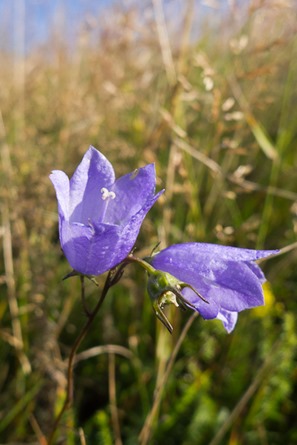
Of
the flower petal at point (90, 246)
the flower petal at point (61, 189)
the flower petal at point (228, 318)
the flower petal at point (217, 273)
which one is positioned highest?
A: the flower petal at point (61, 189)

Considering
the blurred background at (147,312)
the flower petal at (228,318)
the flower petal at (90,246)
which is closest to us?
the flower petal at (90,246)

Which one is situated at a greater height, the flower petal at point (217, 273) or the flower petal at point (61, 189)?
the flower petal at point (61, 189)

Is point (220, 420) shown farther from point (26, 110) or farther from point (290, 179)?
point (26, 110)

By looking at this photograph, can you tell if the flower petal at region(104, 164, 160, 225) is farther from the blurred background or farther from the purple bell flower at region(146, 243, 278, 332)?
the blurred background

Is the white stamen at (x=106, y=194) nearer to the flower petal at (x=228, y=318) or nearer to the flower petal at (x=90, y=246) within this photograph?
the flower petal at (x=90, y=246)

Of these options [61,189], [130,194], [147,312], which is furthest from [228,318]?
[147,312]

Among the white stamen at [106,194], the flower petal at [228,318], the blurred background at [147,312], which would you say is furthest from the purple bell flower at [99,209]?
the blurred background at [147,312]

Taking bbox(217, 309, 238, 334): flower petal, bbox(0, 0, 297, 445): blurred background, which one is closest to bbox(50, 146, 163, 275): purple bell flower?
bbox(217, 309, 238, 334): flower petal

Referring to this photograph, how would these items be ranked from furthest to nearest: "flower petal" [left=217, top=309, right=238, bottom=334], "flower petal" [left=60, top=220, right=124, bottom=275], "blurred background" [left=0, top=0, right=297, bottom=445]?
"blurred background" [left=0, top=0, right=297, bottom=445], "flower petal" [left=217, top=309, right=238, bottom=334], "flower petal" [left=60, top=220, right=124, bottom=275]
